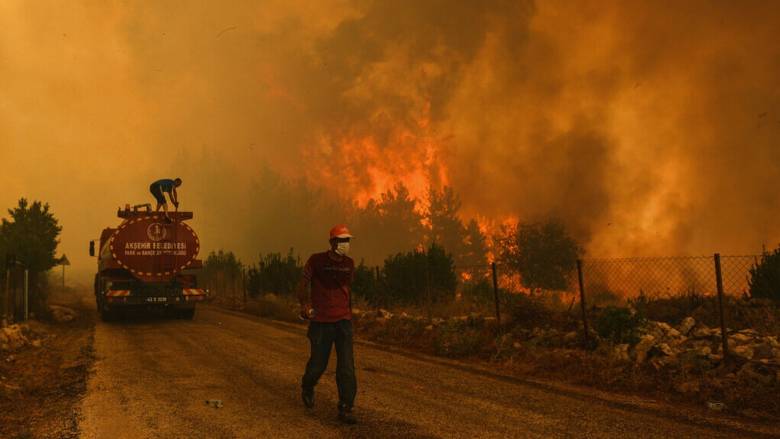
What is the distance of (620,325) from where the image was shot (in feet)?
30.4

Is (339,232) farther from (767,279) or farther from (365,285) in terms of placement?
(365,285)

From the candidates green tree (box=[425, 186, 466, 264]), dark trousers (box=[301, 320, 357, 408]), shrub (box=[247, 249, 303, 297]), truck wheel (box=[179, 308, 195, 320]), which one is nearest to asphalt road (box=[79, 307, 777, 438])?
dark trousers (box=[301, 320, 357, 408])

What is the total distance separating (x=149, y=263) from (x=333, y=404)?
12079 mm

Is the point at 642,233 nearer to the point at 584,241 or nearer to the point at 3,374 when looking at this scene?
the point at 584,241

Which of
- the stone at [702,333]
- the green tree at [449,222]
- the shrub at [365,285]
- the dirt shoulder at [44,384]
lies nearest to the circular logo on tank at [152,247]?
the dirt shoulder at [44,384]

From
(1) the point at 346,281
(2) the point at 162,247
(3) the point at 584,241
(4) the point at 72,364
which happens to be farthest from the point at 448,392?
(3) the point at 584,241

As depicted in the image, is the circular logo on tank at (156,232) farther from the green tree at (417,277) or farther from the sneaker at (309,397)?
the sneaker at (309,397)

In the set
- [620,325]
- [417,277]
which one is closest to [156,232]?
[417,277]

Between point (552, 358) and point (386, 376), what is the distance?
3016 millimetres

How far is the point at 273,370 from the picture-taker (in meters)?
8.75

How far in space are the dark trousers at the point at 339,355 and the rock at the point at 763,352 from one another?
233 inches

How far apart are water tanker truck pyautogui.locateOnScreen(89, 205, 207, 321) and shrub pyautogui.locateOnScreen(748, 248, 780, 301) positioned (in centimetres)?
1616

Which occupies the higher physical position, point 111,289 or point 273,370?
point 111,289

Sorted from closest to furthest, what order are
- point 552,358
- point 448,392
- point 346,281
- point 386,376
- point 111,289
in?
point 346,281, point 448,392, point 386,376, point 552,358, point 111,289
